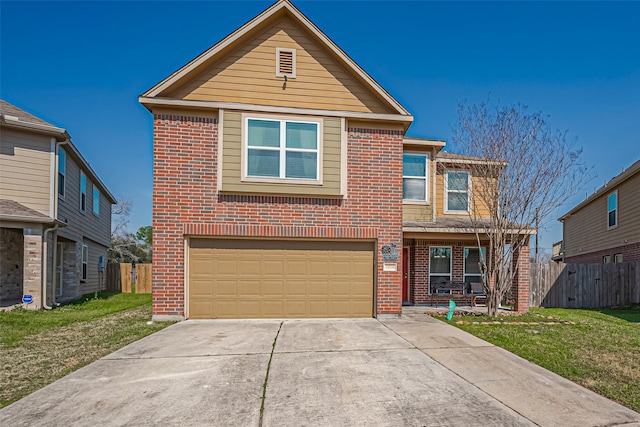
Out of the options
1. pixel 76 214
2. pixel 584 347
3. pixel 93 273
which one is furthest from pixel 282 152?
pixel 93 273

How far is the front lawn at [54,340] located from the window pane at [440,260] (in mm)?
9299

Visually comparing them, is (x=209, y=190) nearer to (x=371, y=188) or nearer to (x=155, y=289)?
(x=155, y=289)

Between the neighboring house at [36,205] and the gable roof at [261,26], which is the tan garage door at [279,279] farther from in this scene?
the neighboring house at [36,205]

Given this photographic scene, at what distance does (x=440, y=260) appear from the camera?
1376cm

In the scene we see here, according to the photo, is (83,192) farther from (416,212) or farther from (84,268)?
(416,212)

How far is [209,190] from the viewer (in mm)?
9352

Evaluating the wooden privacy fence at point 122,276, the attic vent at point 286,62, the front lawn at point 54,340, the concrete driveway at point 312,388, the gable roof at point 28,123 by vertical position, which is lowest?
the wooden privacy fence at point 122,276

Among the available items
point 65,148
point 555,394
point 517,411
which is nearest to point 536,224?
point 555,394

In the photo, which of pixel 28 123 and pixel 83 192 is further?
pixel 83 192

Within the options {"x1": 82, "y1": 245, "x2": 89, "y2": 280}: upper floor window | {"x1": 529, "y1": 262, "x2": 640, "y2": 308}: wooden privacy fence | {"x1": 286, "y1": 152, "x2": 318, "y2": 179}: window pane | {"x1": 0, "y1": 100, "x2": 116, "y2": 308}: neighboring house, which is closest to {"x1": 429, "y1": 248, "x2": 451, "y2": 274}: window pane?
{"x1": 529, "y1": 262, "x2": 640, "y2": 308}: wooden privacy fence

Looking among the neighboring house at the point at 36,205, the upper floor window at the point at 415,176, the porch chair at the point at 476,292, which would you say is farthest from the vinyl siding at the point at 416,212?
the neighboring house at the point at 36,205

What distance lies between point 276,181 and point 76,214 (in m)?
11.2

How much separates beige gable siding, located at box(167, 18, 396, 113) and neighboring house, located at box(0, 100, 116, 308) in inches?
256

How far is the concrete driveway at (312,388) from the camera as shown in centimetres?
417
